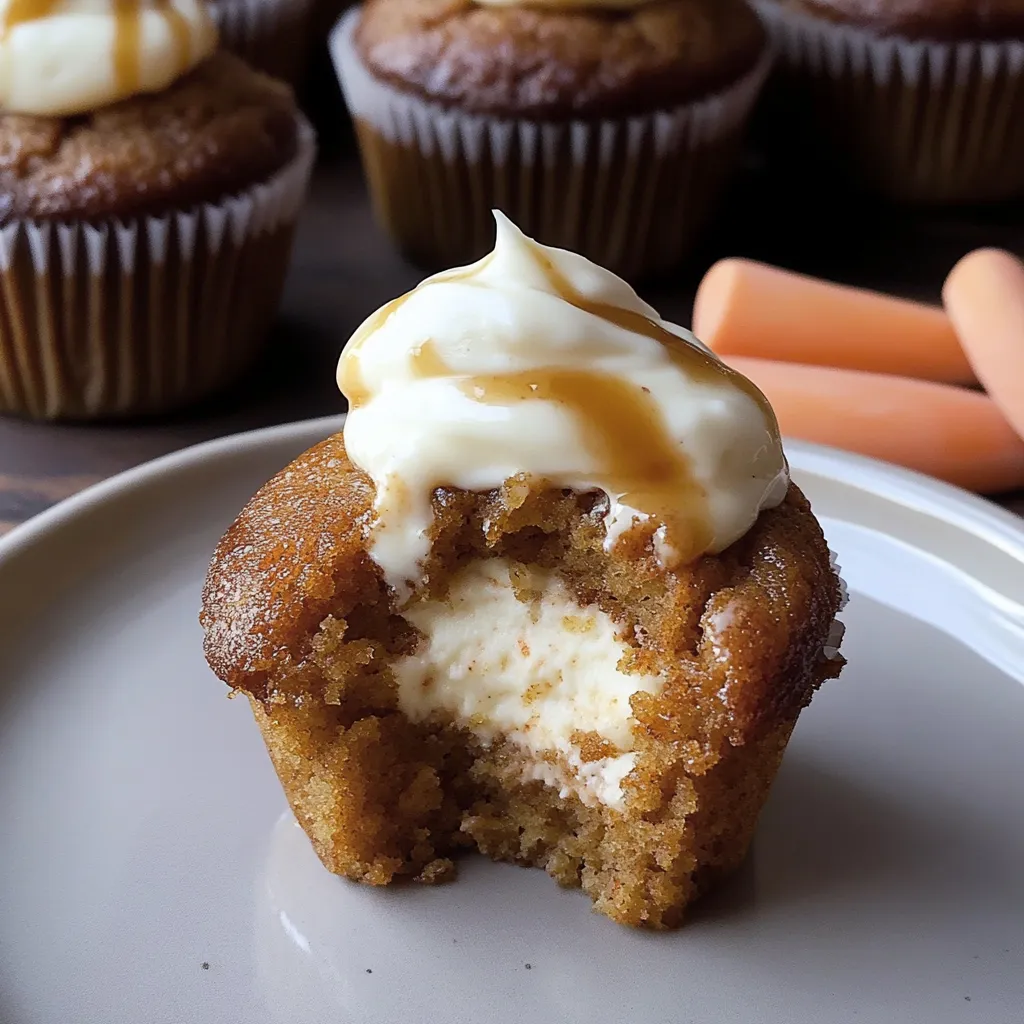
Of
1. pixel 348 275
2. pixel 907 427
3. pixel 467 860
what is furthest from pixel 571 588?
pixel 348 275

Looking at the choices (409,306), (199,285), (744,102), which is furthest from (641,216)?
(409,306)

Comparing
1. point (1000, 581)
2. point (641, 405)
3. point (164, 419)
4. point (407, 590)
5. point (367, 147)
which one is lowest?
point (164, 419)

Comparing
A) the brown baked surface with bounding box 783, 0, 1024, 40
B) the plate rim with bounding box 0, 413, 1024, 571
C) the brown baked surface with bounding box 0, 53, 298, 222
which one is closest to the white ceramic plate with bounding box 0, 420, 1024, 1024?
the plate rim with bounding box 0, 413, 1024, 571

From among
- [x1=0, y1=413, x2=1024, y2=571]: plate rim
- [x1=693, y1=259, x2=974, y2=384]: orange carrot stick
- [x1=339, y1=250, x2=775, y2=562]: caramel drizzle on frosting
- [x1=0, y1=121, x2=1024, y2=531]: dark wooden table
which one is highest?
[x1=339, y1=250, x2=775, y2=562]: caramel drizzle on frosting

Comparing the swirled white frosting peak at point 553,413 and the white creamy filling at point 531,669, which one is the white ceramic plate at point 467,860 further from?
the swirled white frosting peak at point 553,413

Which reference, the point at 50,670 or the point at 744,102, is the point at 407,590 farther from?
the point at 744,102

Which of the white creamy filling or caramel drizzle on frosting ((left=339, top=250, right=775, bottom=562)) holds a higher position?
caramel drizzle on frosting ((left=339, top=250, right=775, bottom=562))

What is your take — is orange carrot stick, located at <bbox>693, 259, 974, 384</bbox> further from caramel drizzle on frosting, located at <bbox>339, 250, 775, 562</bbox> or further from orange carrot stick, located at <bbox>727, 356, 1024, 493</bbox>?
caramel drizzle on frosting, located at <bbox>339, 250, 775, 562</bbox>
